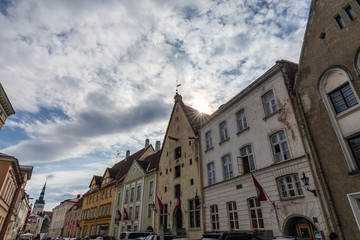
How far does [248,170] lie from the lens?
56.6ft

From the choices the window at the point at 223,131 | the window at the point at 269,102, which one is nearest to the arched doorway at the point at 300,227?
the window at the point at 269,102

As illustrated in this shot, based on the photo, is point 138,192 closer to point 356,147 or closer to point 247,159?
point 247,159

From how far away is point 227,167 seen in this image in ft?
63.8

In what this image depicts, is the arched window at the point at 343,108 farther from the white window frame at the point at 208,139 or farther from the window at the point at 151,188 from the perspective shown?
the window at the point at 151,188

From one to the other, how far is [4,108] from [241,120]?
31800 mm

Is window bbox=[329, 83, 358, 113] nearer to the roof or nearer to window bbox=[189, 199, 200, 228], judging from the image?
window bbox=[189, 199, 200, 228]

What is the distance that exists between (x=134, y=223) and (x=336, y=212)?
2673cm

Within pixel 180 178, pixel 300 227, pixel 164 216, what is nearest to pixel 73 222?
pixel 164 216

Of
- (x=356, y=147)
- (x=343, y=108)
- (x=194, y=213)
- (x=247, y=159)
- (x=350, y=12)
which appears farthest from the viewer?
(x=194, y=213)

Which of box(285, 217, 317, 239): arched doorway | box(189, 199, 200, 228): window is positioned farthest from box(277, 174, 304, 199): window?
box(189, 199, 200, 228): window

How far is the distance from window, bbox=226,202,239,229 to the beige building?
29405 mm

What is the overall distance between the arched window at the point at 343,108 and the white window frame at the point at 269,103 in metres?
3.26

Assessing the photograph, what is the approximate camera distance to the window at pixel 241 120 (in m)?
18.9

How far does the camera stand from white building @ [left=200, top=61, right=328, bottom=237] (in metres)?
13.3
